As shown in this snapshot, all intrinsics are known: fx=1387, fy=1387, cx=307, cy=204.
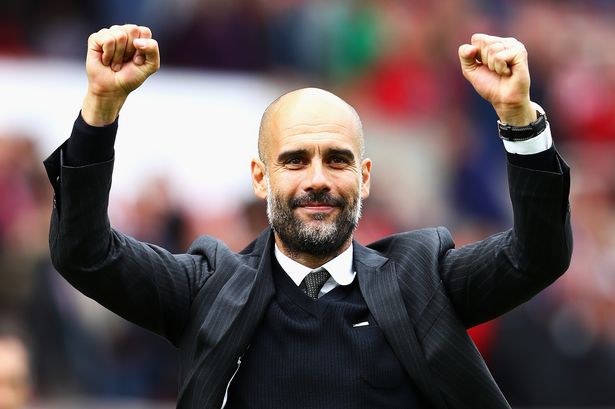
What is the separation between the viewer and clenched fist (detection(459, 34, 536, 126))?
4.21 meters

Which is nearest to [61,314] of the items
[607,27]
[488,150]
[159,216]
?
[159,216]

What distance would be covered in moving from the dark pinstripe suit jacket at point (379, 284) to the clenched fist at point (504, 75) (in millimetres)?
175

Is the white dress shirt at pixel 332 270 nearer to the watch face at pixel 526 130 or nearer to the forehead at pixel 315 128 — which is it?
the forehead at pixel 315 128

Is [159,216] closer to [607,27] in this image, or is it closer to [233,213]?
[233,213]

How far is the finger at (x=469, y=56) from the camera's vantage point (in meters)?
4.32

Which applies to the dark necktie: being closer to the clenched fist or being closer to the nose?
the nose

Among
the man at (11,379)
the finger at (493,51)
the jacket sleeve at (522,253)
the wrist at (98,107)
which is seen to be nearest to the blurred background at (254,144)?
the man at (11,379)

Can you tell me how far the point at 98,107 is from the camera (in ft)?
14.2

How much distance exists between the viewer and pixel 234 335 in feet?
14.5

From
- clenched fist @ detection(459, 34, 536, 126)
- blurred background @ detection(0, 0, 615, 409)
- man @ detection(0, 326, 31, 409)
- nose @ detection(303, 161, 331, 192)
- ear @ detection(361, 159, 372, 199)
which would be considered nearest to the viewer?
clenched fist @ detection(459, 34, 536, 126)

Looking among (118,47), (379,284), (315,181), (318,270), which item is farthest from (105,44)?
(379,284)

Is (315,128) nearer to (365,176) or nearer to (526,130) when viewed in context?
(365,176)

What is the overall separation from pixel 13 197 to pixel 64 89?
1.10 metres

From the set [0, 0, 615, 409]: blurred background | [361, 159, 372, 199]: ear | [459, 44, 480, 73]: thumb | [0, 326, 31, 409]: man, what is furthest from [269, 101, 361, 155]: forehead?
[0, 0, 615, 409]: blurred background
